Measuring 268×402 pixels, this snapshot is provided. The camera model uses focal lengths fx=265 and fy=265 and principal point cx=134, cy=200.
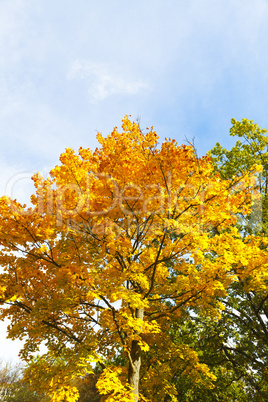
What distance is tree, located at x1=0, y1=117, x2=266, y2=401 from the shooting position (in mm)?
6340

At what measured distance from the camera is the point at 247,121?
13.7 m

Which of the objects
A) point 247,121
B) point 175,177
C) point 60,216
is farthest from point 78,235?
point 247,121

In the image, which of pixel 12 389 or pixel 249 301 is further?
pixel 12 389

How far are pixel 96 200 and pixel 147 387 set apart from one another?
22.8ft

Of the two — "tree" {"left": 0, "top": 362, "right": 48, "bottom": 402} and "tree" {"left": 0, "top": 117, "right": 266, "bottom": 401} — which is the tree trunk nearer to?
"tree" {"left": 0, "top": 117, "right": 266, "bottom": 401}

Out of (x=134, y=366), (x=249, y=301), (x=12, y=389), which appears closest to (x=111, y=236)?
(x=134, y=366)

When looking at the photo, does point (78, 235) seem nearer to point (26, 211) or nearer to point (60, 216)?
point (60, 216)

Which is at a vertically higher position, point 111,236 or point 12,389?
point 111,236

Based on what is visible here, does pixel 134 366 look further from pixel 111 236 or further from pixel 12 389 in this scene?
pixel 12 389

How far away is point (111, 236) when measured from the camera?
7.05 m

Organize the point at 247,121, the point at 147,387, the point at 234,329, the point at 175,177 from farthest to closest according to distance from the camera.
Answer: the point at 247,121 < the point at 234,329 < the point at 147,387 < the point at 175,177

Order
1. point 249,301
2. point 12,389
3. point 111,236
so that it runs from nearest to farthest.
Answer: point 111,236, point 249,301, point 12,389

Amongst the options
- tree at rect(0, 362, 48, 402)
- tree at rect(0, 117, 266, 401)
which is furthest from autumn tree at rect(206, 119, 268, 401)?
tree at rect(0, 362, 48, 402)

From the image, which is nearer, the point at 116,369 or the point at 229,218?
the point at 116,369
